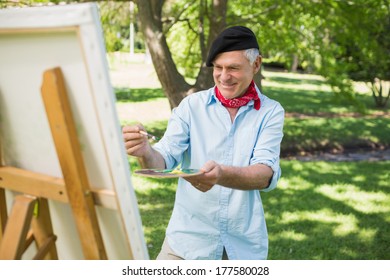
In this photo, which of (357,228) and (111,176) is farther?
(357,228)

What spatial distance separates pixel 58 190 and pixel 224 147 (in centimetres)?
83

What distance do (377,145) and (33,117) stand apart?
896 centimetres

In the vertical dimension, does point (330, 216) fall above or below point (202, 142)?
below

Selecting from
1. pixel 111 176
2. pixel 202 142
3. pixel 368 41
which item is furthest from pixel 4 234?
pixel 368 41

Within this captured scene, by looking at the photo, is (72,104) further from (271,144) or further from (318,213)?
(318,213)

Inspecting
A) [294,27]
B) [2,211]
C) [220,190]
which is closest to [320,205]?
[294,27]

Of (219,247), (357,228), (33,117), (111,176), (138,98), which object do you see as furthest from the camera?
(138,98)

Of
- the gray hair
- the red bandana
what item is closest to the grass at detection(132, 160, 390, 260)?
the red bandana

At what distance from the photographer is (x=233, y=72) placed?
222 centimetres

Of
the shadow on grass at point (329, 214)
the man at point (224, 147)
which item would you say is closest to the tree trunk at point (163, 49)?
the shadow on grass at point (329, 214)

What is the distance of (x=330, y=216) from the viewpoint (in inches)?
214

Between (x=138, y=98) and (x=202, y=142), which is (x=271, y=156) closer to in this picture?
(x=202, y=142)

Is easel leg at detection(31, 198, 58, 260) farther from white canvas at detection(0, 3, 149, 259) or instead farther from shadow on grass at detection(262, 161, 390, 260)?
shadow on grass at detection(262, 161, 390, 260)
